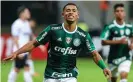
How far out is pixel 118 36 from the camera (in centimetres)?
1243

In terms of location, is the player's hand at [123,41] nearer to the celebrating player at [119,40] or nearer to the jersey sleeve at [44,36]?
the celebrating player at [119,40]

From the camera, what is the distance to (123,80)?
1217cm

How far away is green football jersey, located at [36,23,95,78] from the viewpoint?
359 inches

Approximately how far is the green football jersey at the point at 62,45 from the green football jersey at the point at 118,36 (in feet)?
10.7

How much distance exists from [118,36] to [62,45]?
3526mm

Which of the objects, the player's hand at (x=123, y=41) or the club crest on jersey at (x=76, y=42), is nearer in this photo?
the club crest on jersey at (x=76, y=42)

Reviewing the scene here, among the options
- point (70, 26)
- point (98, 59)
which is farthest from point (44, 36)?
point (98, 59)

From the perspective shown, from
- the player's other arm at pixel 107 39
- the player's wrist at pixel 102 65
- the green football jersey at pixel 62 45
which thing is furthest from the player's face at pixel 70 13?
the player's other arm at pixel 107 39

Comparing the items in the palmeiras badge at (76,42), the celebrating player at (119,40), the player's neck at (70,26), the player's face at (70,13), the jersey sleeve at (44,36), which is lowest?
the celebrating player at (119,40)

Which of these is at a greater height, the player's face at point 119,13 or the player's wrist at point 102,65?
the player's face at point 119,13

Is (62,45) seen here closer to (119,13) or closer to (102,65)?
(102,65)

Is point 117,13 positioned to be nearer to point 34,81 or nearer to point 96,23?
point 34,81

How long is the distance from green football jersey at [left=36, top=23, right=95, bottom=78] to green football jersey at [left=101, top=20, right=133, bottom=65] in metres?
3.26

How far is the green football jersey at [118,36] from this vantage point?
40.7 feet
